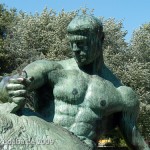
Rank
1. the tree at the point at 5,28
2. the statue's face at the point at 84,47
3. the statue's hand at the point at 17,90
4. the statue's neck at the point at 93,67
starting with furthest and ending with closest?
the tree at the point at 5,28 < the statue's neck at the point at 93,67 < the statue's face at the point at 84,47 < the statue's hand at the point at 17,90

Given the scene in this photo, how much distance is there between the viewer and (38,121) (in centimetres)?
320

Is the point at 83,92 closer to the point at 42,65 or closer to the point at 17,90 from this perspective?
the point at 42,65

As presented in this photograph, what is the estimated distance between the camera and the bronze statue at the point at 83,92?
11.9 ft

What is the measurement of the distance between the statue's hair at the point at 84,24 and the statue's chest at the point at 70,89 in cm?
36

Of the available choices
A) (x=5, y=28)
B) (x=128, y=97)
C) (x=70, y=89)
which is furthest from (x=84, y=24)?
(x=5, y=28)

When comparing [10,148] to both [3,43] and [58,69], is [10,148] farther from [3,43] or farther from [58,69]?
[3,43]

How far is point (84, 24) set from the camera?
3.60 meters

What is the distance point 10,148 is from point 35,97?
0.85m

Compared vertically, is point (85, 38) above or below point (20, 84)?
above

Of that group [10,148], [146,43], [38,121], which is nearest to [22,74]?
[38,121]

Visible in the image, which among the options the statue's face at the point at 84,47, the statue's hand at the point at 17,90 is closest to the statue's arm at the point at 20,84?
the statue's hand at the point at 17,90

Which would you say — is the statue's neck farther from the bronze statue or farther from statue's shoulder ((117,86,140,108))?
statue's shoulder ((117,86,140,108))

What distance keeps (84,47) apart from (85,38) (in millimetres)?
65

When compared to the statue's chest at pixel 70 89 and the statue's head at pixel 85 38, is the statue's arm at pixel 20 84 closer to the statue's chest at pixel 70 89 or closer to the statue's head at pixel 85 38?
the statue's chest at pixel 70 89
